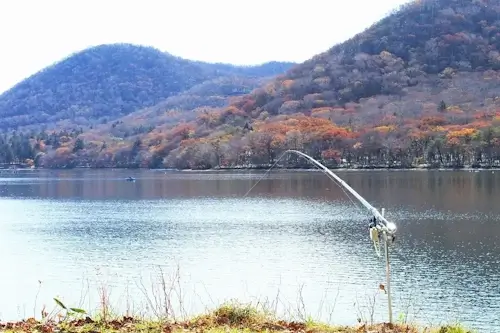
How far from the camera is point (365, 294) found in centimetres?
2036

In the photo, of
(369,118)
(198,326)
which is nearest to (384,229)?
(198,326)

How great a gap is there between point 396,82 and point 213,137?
2330 inches

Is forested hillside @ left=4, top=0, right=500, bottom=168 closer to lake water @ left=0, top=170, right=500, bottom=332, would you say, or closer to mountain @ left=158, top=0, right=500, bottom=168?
mountain @ left=158, top=0, right=500, bottom=168

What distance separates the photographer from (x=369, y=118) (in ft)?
476

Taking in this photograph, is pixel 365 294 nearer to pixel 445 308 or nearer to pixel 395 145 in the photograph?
pixel 445 308

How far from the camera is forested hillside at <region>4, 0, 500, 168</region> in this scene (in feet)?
367

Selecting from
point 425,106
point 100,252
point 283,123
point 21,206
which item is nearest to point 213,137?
point 283,123

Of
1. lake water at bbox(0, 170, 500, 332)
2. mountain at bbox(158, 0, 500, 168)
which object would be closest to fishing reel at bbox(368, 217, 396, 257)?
lake water at bbox(0, 170, 500, 332)

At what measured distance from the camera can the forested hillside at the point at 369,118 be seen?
11181cm

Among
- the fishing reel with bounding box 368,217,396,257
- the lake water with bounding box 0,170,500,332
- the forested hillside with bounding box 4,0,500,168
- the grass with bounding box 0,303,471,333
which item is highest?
the forested hillside with bounding box 4,0,500,168

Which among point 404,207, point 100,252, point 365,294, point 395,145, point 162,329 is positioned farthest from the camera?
point 395,145

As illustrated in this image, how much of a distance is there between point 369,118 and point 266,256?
396 ft

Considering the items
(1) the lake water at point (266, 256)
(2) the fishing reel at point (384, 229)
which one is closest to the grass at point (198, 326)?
(1) the lake water at point (266, 256)

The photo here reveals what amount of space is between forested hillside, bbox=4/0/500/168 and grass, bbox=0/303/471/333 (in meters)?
95.6
